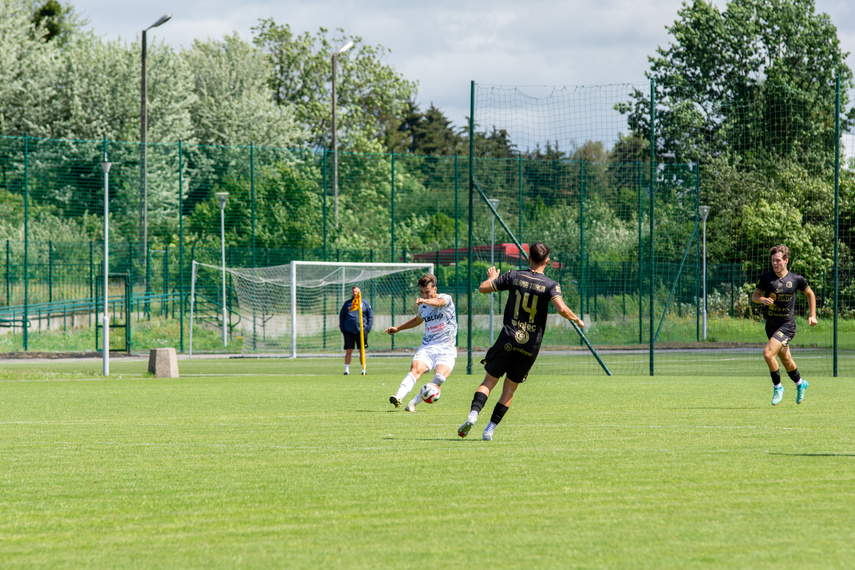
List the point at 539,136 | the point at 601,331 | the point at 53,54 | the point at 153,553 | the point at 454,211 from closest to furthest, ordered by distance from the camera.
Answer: the point at 153,553 < the point at 539,136 < the point at 601,331 < the point at 454,211 < the point at 53,54

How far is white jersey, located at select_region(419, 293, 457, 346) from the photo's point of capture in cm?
1278

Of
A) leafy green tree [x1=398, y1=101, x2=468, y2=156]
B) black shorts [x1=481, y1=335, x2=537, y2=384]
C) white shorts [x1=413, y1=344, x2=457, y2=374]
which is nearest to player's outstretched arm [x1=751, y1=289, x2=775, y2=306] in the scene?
white shorts [x1=413, y1=344, x2=457, y2=374]

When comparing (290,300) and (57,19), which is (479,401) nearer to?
(290,300)

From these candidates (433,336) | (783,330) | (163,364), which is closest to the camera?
(433,336)

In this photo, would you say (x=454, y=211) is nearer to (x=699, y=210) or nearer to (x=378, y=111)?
(x=699, y=210)

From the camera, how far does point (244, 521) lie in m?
5.80

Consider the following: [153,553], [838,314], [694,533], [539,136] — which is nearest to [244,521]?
[153,553]

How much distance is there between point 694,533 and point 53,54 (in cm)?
4737

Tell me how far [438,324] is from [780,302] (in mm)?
4828

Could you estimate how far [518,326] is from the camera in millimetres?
9328

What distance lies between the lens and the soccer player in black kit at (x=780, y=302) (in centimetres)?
1354

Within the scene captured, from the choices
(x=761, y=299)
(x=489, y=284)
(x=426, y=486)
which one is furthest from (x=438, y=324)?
(x=426, y=486)

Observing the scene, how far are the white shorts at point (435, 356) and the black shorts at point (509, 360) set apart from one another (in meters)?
3.10

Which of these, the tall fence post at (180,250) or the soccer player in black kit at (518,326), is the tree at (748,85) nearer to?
the soccer player in black kit at (518,326)
